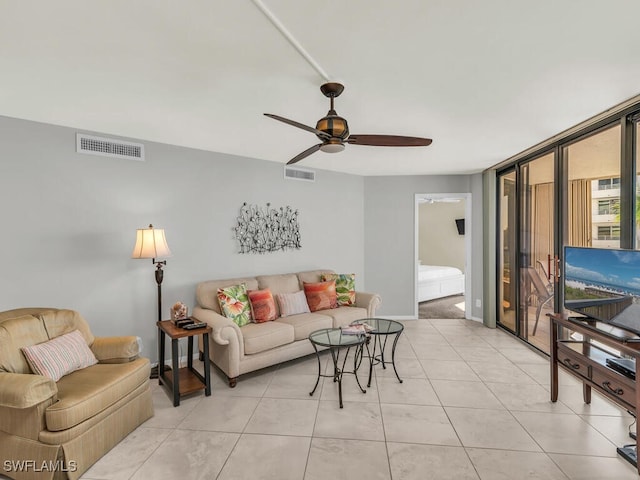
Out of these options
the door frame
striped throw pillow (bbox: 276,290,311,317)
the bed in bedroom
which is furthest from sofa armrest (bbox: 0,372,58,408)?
the bed in bedroom

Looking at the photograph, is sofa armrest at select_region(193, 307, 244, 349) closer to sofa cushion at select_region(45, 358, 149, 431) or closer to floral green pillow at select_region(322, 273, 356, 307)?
sofa cushion at select_region(45, 358, 149, 431)

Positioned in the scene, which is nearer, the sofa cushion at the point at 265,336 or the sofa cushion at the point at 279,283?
the sofa cushion at the point at 265,336

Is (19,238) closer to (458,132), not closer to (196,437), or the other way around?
(196,437)

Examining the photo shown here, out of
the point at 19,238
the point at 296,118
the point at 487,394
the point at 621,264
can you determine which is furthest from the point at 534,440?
the point at 19,238

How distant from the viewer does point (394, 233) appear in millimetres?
5695

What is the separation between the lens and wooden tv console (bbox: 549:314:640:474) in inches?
83.4

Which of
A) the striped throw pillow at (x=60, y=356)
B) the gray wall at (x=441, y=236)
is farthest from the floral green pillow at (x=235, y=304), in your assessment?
the gray wall at (x=441, y=236)

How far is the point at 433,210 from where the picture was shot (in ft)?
29.5

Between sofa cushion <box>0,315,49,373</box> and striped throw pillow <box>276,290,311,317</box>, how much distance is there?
2247mm

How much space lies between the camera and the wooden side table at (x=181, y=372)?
A: 114 inches

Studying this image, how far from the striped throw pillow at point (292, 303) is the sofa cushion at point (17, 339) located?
7.37 feet

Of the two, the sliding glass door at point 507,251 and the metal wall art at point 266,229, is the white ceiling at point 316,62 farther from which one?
the sliding glass door at point 507,251

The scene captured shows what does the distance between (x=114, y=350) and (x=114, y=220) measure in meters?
1.37

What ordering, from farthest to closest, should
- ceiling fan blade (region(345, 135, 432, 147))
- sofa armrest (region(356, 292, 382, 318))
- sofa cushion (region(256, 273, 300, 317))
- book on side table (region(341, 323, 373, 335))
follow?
sofa armrest (region(356, 292, 382, 318)), sofa cushion (region(256, 273, 300, 317)), book on side table (region(341, 323, 373, 335)), ceiling fan blade (region(345, 135, 432, 147))
